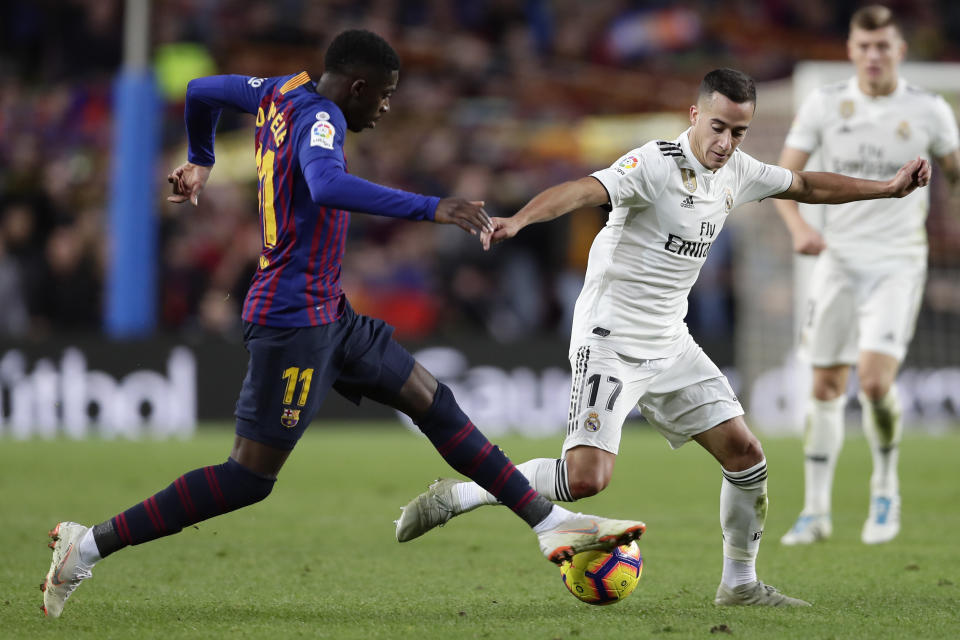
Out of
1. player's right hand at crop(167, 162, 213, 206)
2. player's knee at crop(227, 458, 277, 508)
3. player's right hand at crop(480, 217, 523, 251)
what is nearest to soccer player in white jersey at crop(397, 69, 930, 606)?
player's knee at crop(227, 458, 277, 508)

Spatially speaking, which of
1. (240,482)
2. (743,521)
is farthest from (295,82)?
(743,521)

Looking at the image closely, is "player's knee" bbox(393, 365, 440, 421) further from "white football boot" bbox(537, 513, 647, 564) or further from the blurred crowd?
the blurred crowd

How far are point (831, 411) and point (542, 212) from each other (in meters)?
3.64

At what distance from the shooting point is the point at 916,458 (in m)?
11.5

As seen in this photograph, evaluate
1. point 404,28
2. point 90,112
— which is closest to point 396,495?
point 90,112

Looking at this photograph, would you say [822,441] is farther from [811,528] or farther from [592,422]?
[592,422]

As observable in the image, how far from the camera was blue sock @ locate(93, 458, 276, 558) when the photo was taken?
5.03 meters

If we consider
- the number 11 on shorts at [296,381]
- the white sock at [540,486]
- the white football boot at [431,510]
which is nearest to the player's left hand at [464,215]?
the number 11 on shorts at [296,381]

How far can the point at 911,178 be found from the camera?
541 cm

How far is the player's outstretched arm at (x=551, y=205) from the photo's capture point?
4.38 m

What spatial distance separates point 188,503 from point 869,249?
4.23 meters

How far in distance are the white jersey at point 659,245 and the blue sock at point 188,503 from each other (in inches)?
56.1

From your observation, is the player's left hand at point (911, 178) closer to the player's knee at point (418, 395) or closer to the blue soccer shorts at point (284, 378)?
the player's knee at point (418, 395)

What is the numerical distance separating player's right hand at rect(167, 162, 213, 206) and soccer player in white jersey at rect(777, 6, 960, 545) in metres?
3.34
